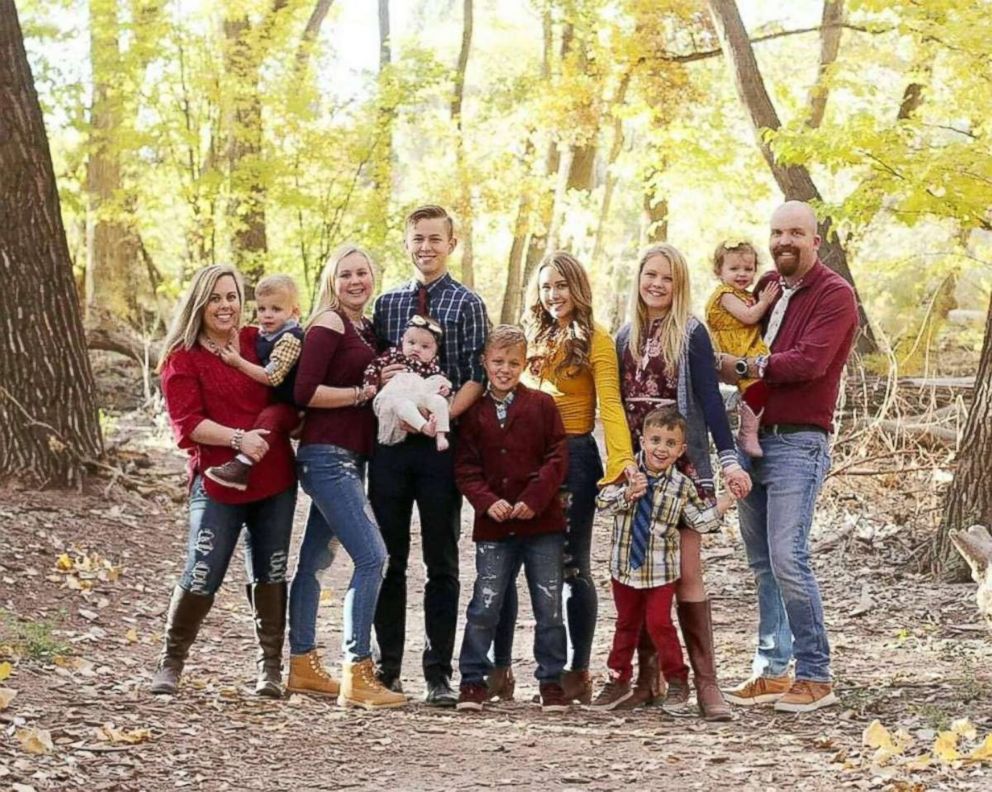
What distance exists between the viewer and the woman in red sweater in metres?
5.19

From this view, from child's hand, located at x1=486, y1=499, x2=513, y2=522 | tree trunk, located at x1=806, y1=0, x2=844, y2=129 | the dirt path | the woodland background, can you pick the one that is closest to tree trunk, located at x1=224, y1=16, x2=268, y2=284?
the woodland background

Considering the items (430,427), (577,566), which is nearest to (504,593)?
(577,566)

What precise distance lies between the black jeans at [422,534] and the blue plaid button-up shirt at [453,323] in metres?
0.30

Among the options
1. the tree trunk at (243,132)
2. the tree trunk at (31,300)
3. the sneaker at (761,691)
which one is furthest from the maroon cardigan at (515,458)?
the tree trunk at (243,132)

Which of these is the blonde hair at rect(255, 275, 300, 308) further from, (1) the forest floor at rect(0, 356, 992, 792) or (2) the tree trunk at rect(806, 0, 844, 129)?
(2) the tree trunk at rect(806, 0, 844, 129)

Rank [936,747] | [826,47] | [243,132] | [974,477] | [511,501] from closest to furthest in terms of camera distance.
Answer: [936,747], [511,501], [974,477], [243,132], [826,47]

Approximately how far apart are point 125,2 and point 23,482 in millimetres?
9321

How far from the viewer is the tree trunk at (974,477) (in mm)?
7309

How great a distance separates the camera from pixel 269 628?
545 cm

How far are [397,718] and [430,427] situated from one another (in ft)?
3.96

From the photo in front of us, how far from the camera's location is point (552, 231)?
22.7 meters

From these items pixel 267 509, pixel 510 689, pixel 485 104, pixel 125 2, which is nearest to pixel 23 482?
pixel 267 509

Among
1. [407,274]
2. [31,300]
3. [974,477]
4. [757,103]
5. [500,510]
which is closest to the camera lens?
[500,510]

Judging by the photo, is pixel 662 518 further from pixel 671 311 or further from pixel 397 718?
pixel 397 718
